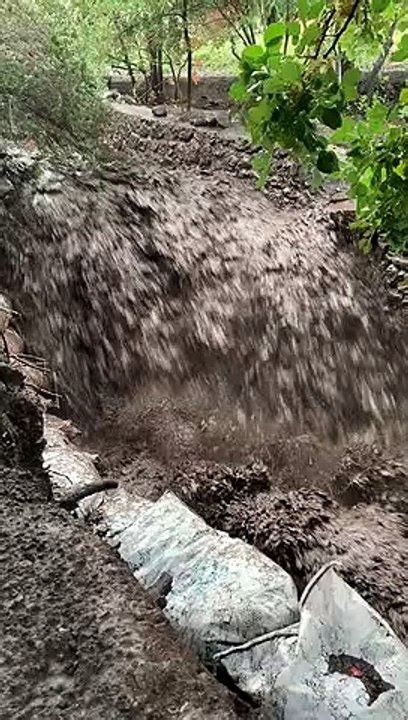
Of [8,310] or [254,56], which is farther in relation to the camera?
[8,310]

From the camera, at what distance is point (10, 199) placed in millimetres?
5781

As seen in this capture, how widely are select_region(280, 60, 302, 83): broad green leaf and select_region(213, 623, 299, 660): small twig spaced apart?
137 centimetres

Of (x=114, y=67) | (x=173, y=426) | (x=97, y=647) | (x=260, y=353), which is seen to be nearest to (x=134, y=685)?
(x=97, y=647)

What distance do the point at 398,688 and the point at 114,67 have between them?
9430mm

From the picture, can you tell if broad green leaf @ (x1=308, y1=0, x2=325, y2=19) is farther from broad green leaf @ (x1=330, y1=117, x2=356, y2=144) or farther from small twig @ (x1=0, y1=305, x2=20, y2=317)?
small twig @ (x1=0, y1=305, x2=20, y2=317)

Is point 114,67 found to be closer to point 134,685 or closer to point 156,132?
point 156,132

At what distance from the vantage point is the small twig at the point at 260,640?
1893 mm

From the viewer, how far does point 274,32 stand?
1.50 m

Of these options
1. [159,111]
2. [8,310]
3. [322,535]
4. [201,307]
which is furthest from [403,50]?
[159,111]

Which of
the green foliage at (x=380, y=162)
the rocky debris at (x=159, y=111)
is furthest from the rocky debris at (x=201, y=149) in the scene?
the green foliage at (x=380, y=162)

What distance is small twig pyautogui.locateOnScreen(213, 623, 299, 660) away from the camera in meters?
1.89

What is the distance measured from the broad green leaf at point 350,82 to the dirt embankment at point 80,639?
1.14 meters

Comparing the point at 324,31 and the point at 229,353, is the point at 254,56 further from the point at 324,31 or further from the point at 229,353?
the point at 229,353

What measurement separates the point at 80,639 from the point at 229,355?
3718mm
